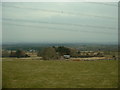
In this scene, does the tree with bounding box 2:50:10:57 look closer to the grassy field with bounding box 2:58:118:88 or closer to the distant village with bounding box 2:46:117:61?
the distant village with bounding box 2:46:117:61

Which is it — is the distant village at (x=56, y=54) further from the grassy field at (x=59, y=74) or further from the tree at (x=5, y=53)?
the grassy field at (x=59, y=74)

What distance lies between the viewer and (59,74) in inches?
138

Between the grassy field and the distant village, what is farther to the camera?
the distant village

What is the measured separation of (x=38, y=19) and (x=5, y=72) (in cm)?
135

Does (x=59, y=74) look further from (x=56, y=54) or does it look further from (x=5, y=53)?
(x=5, y=53)

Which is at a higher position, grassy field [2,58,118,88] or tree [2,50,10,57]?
tree [2,50,10,57]

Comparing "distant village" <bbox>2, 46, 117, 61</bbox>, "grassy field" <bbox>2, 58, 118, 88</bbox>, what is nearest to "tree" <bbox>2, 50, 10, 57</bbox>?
"distant village" <bbox>2, 46, 117, 61</bbox>

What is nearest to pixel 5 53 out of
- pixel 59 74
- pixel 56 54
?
pixel 56 54

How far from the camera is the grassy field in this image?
10.6 feet

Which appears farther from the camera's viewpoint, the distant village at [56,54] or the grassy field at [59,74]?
the distant village at [56,54]

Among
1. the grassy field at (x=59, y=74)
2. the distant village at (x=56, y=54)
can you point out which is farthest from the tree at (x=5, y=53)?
the grassy field at (x=59, y=74)

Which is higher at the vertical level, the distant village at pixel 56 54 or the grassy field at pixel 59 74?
the distant village at pixel 56 54

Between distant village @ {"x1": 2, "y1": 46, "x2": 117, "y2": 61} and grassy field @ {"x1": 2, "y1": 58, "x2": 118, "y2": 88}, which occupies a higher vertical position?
distant village @ {"x1": 2, "y1": 46, "x2": 117, "y2": 61}

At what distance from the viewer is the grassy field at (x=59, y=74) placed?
3.24 meters
